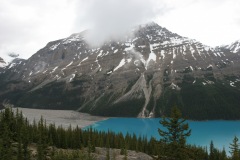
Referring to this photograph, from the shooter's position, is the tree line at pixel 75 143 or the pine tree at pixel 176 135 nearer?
the pine tree at pixel 176 135

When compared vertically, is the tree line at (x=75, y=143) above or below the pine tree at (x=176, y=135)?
below

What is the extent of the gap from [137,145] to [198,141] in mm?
61270

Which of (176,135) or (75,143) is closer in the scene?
(176,135)

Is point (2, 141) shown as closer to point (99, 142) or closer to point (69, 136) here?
point (69, 136)

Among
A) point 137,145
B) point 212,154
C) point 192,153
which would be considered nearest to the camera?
point 192,153

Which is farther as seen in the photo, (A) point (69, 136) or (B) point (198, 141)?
(B) point (198, 141)

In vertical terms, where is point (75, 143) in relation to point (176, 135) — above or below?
below

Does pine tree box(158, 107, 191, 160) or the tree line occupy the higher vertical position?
pine tree box(158, 107, 191, 160)

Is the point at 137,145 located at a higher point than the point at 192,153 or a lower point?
lower

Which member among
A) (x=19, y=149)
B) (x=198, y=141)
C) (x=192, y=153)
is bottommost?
(x=198, y=141)

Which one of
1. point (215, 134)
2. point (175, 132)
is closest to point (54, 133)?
point (175, 132)

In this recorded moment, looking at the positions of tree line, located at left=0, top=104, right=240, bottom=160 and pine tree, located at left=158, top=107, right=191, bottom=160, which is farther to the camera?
tree line, located at left=0, top=104, right=240, bottom=160

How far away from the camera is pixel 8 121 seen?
243ft

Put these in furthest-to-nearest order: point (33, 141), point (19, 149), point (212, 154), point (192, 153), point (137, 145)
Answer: point (137, 145) → point (212, 154) → point (33, 141) → point (19, 149) → point (192, 153)
